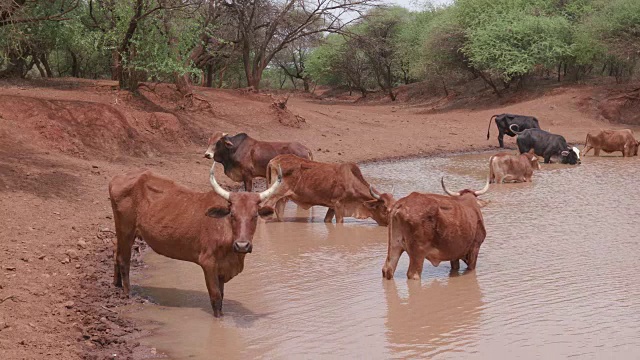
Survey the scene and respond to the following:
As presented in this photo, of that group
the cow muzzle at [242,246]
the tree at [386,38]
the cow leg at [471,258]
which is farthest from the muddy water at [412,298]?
the tree at [386,38]

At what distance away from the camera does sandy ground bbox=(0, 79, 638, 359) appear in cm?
657

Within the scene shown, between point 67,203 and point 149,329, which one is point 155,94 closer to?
point 67,203

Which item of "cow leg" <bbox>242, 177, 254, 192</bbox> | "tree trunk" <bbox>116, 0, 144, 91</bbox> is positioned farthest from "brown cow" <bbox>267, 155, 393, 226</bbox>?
"tree trunk" <bbox>116, 0, 144, 91</bbox>

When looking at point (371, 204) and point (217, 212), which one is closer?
point (217, 212)

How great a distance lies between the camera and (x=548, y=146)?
21328 millimetres

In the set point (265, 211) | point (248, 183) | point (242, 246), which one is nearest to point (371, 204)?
point (248, 183)

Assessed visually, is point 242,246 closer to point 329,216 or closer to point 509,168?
point 329,216

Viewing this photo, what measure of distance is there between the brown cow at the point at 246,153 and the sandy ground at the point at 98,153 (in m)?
0.74

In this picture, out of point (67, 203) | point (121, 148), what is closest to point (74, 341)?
point (67, 203)

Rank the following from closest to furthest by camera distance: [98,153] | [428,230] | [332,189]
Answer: [428,230]
[332,189]
[98,153]

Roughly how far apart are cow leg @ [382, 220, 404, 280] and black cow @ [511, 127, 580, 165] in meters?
14.0

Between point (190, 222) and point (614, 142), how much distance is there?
18364mm

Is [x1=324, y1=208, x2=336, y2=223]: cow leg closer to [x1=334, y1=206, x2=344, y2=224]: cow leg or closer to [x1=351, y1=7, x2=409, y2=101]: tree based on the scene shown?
[x1=334, y1=206, x2=344, y2=224]: cow leg

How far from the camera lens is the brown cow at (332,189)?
11.9 metres
